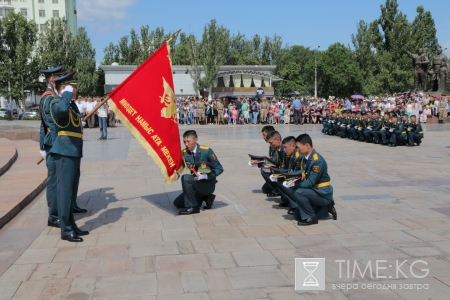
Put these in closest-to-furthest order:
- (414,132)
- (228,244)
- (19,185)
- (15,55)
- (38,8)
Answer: (228,244), (19,185), (414,132), (15,55), (38,8)

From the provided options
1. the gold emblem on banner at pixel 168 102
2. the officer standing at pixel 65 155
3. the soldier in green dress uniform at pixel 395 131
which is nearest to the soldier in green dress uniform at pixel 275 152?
the gold emblem on banner at pixel 168 102

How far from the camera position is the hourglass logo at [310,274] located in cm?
415

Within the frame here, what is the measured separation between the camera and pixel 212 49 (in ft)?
160

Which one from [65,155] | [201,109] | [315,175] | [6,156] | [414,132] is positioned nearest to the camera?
[65,155]

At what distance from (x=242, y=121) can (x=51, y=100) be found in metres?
24.2

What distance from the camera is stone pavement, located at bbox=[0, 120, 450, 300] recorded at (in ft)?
13.7

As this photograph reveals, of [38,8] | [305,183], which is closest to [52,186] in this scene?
[305,183]

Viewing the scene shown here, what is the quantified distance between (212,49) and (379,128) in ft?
112

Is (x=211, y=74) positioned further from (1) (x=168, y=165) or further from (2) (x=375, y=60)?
(1) (x=168, y=165)

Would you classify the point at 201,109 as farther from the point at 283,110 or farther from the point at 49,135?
the point at 49,135

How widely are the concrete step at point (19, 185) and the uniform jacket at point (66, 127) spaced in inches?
63.4

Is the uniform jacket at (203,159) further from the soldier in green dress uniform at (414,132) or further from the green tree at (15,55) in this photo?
the green tree at (15,55)

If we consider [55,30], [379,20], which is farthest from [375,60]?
[55,30]

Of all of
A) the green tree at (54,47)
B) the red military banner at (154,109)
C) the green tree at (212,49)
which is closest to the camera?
the red military banner at (154,109)
